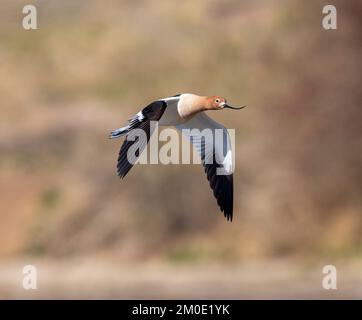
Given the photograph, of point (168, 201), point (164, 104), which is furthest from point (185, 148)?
point (164, 104)

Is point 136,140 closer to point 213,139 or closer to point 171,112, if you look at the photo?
point 171,112

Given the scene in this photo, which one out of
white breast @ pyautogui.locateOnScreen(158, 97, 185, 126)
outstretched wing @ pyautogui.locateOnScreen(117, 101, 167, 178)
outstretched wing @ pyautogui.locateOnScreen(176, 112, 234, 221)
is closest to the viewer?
outstretched wing @ pyautogui.locateOnScreen(117, 101, 167, 178)

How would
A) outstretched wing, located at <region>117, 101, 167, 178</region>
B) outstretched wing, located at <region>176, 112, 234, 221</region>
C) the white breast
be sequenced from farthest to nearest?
outstretched wing, located at <region>176, 112, 234, 221</region>, the white breast, outstretched wing, located at <region>117, 101, 167, 178</region>

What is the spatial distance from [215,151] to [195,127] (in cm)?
25

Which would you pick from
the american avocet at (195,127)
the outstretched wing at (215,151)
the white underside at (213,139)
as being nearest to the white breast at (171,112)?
the american avocet at (195,127)

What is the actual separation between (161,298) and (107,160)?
91.1 inches

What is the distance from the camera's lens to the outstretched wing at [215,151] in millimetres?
8227

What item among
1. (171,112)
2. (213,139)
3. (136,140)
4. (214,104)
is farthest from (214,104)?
(136,140)

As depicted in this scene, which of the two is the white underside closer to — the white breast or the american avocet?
the american avocet

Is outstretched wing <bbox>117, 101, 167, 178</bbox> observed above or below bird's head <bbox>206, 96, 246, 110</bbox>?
below

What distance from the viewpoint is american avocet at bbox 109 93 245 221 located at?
273 inches

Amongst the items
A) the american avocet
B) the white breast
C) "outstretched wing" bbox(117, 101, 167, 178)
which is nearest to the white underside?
the american avocet

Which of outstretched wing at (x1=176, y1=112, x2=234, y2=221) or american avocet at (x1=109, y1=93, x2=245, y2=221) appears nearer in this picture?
american avocet at (x1=109, y1=93, x2=245, y2=221)
